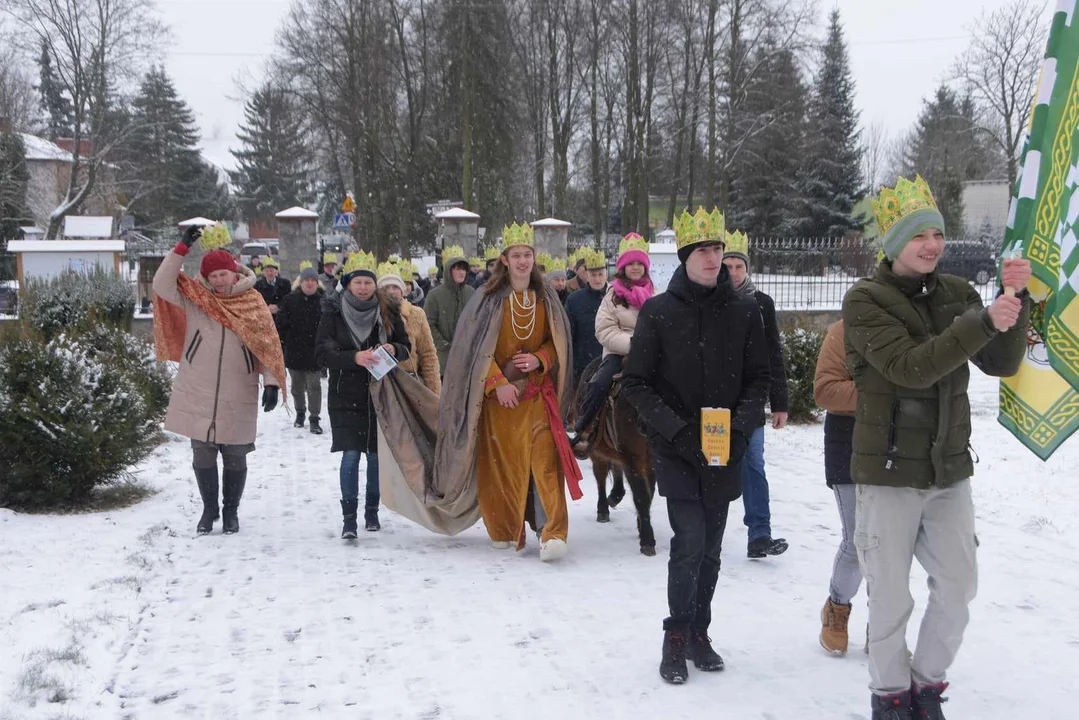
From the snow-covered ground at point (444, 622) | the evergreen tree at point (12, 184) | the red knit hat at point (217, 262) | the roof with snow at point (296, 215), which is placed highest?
the evergreen tree at point (12, 184)

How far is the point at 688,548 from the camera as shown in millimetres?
4285

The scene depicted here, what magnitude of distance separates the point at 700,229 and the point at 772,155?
3924 cm

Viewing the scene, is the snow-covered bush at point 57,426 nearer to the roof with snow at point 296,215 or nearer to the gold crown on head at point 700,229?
the gold crown on head at point 700,229

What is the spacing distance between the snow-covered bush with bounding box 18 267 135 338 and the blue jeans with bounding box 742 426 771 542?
10897mm

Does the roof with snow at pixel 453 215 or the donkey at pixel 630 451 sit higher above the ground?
the roof with snow at pixel 453 215

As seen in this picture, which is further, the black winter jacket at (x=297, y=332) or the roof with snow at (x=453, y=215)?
the roof with snow at (x=453, y=215)

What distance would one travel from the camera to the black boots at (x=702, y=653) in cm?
441

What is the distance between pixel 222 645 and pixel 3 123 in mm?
39438

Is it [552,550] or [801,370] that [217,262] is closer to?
[552,550]

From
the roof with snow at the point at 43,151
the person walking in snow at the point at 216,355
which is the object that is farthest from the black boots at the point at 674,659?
the roof with snow at the point at 43,151

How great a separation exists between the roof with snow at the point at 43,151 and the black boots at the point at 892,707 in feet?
176

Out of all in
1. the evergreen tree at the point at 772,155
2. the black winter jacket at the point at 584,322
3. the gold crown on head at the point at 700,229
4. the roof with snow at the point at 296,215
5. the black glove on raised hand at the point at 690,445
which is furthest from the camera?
the evergreen tree at the point at 772,155

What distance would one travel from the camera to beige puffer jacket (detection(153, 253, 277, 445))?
678cm

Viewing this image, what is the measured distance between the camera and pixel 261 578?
19.6 feet
